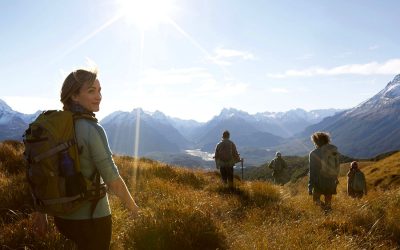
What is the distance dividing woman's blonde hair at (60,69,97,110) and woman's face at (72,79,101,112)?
0.11 ft

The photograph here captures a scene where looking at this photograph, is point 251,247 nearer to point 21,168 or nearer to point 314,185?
point 314,185

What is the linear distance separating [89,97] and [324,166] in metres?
9.42

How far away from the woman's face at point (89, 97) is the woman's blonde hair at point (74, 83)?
3 cm

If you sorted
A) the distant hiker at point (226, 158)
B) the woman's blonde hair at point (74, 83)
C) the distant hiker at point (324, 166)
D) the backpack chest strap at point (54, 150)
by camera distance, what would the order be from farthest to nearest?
the distant hiker at point (226, 158), the distant hiker at point (324, 166), the woman's blonde hair at point (74, 83), the backpack chest strap at point (54, 150)

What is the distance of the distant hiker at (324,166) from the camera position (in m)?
11.7

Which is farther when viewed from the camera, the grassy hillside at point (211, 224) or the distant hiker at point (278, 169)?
the distant hiker at point (278, 169)

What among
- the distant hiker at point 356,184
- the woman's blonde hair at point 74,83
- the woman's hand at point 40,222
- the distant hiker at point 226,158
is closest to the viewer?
the woman's blonde hair at point 74,83

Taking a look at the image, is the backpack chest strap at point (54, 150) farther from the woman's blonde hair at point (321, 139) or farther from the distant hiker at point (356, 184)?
the distant hiker at point (356, 184)

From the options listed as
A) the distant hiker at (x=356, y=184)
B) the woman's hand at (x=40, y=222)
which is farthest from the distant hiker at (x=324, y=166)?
the woman's hand at (x=40, y=222)

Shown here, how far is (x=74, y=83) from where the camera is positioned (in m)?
3.59

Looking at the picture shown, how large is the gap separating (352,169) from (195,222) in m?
11.6

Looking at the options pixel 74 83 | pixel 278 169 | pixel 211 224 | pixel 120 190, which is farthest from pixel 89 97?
pixel 278 169

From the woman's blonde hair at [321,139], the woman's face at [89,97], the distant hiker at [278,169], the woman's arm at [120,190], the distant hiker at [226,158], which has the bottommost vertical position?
the distant hiker at [278,169]

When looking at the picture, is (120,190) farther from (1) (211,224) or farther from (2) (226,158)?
(2) (226,158)
